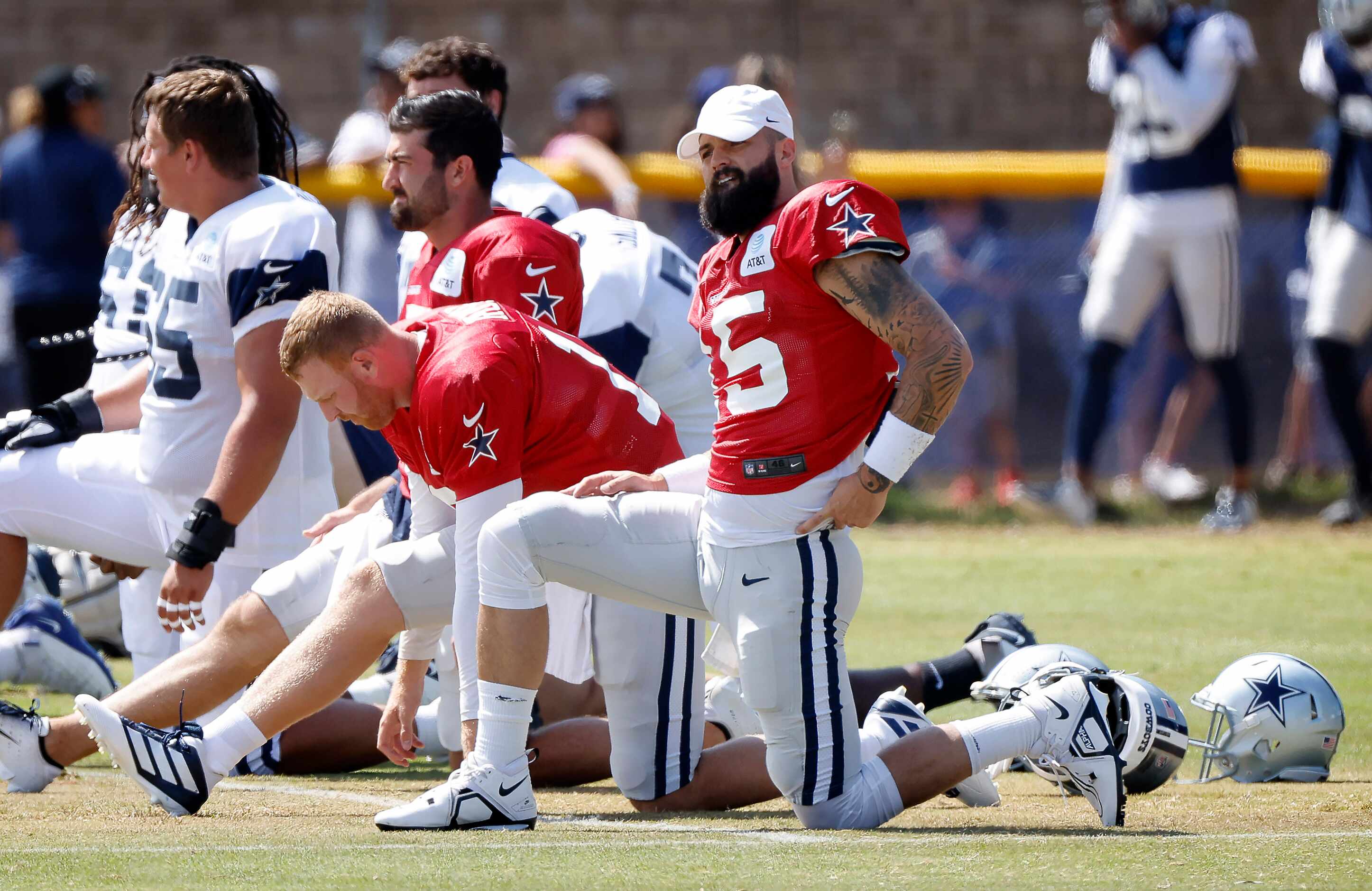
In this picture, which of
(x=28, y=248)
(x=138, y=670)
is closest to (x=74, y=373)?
(x=28, y=248)

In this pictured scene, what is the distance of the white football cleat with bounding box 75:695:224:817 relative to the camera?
4977 mm

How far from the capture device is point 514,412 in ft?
15.8

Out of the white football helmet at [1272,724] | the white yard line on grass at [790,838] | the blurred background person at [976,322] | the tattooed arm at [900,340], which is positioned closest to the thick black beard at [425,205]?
the tattooed arm at [900,340]

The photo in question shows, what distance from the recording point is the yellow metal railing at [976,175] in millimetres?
12883

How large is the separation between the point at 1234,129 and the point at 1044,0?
26.6 feet

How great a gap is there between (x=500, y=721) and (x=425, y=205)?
1738 millimetres

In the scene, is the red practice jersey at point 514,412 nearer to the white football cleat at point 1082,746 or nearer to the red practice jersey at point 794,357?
the red practice jersey at point 794,357

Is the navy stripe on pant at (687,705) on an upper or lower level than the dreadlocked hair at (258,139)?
lower

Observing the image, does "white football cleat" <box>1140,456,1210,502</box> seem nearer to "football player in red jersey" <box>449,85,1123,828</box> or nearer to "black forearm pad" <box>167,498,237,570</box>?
"football player in red jersey" <box>449,85,1123,828</box>

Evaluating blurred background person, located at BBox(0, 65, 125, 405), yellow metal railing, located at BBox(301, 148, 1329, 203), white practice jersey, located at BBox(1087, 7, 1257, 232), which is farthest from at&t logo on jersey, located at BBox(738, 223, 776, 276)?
yellow metal railing, located at BBox(301, 148, 1329, 203)

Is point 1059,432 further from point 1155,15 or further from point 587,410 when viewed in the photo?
point 587,410

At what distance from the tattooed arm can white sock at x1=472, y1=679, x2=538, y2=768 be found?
2.73 feet

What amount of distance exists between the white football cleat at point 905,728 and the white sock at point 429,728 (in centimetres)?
154

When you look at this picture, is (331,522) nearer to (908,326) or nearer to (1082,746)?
(908,326)
